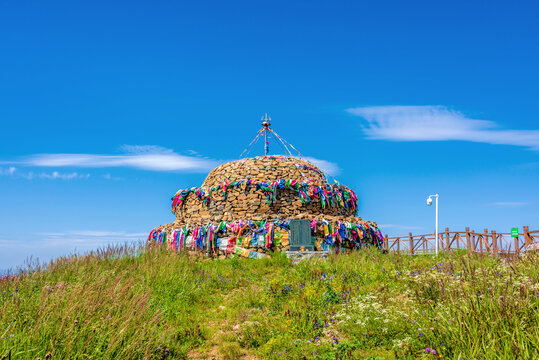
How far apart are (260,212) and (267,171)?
3052 millimetres

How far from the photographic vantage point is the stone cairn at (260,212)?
1883 centimetres

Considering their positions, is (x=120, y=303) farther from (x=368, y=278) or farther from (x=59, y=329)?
(x=368, y=278)

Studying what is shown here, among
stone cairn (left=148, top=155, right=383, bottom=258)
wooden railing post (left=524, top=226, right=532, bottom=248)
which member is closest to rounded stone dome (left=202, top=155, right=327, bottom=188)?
stone cairn (left=148, top=155, right=383, bottom=258)

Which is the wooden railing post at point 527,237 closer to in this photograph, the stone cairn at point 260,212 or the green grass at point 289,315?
the stone cairn at point 260,212

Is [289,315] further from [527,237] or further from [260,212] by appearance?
[527,237]

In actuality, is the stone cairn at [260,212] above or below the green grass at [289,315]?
above

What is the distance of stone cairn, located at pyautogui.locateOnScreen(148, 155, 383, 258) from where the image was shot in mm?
18828

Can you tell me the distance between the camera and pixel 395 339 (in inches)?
237

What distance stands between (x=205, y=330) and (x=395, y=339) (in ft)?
12.0

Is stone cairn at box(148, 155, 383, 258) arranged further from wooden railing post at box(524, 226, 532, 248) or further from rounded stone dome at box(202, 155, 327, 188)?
wooden railing post at box(524, 226, 532, 248)

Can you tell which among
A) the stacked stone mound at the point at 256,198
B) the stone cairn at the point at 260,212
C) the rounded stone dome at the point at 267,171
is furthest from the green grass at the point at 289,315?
the rounded stone dome at the point at 267,171

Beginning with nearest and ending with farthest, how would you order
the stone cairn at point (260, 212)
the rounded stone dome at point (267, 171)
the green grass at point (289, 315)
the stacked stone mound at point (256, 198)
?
the green grass at point (289, 315) → the stone cairn at point (260, 212) → the stacked stone mound at point (256, 198) → the rounded stone dome at point (267, 171)

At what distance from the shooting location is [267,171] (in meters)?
23.0

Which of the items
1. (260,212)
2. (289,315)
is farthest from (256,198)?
(289,315)
